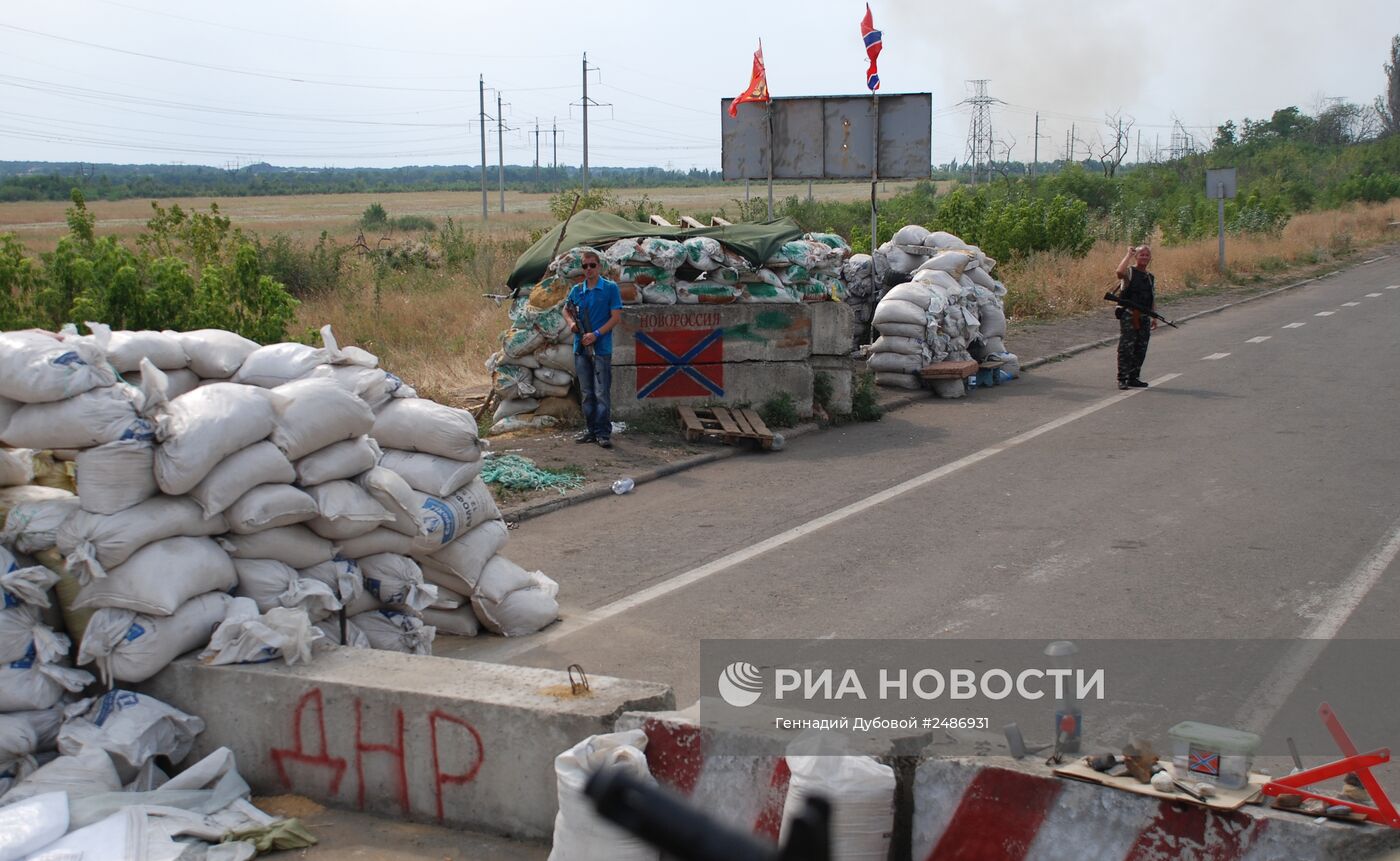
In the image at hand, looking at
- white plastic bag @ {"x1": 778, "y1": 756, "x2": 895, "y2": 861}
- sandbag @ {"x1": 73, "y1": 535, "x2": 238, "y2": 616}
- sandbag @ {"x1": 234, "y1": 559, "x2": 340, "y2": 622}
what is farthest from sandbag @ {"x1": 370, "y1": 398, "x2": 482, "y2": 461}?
white plastic bag @ {"x1": 778, "y1": 756, "x2": 895, "y2": 861}

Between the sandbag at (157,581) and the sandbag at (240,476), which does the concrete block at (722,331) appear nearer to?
the sandbag at (240,476)

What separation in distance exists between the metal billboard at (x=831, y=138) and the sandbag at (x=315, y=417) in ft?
45.3

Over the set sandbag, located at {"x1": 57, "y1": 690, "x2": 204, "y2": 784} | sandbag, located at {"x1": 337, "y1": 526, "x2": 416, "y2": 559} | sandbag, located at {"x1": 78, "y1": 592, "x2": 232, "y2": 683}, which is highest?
sandbag, located at {"x1": 337, "y1": 526, "x2": 416, "y2": 559}

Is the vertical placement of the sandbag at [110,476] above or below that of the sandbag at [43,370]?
below

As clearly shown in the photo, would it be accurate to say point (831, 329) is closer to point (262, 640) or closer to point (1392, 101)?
point (262, 640)

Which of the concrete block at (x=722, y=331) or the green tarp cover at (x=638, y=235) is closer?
the concrete block at (x=722, y=331)

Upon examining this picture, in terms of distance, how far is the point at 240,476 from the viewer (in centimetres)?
580

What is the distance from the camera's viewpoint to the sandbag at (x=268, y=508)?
580 centimetres

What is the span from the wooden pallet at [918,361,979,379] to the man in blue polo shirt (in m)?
4.86

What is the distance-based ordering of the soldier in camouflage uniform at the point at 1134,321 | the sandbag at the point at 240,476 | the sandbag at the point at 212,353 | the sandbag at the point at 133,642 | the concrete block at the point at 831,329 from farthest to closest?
the soldier in camouflage uniform at the point at 1134,321 → the concrete block at the point at 831,329 → the sandbag at the point at 212,353 → the sandbag at the point at 240,476 → the sandbag at the point at 133,642

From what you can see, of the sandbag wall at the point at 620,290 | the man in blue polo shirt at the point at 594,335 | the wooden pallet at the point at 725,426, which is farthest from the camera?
the sandbag wall at the point at 620,290

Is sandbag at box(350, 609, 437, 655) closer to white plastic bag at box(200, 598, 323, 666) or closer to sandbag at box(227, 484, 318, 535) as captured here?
sandbag at box(227, 484, 318, 535)

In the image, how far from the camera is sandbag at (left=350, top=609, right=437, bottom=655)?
6.49 m

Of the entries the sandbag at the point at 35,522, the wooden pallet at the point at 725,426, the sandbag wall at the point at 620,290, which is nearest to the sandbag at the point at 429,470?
the sandbag at the point at 35,522
